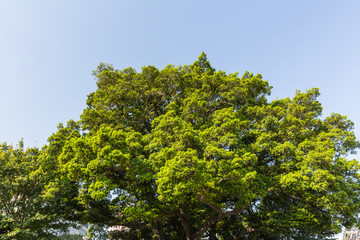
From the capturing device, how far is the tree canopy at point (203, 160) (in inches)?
404

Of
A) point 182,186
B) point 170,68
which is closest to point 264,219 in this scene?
point 182,186

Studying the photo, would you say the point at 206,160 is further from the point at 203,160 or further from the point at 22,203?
the point at 22,203

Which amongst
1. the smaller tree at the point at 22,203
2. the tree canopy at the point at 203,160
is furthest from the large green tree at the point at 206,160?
the smaller tree at the point at 22,203

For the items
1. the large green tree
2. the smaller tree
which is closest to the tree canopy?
the large green tree

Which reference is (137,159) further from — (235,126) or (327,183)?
(327,183)

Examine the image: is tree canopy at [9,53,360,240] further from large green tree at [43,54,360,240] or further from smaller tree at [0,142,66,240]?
smaller tree at [0,142,66,240]

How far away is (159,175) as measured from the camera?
31.1ft

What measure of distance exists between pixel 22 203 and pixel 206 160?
31.5 ft

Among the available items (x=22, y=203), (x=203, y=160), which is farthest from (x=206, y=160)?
(x=22, y=203)

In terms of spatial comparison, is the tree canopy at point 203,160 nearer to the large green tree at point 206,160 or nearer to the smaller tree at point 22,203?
the large green tree at point 206,160

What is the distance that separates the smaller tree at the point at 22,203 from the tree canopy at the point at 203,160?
0.78m

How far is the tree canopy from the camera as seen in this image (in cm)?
1026

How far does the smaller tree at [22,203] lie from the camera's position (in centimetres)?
1050

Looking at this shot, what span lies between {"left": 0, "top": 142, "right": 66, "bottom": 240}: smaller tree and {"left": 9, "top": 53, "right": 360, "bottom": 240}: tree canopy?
783 millimetres
